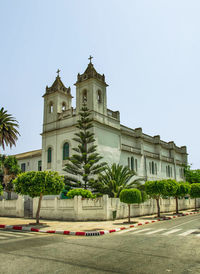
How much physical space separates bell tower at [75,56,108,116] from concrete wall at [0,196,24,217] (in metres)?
12.7

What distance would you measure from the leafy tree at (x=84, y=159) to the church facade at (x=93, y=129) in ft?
3.78

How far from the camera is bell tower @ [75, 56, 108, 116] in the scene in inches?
1164

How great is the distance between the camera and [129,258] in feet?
21.6

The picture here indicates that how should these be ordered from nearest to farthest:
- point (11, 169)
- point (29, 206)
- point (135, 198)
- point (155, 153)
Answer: point (135, 198), point (29, 206), point (11, 169), point (155, 153)

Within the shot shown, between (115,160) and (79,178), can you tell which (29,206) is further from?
(115,160)

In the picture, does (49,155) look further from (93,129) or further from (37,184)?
(37,184)

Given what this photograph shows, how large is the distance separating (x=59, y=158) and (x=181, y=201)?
18.0 m

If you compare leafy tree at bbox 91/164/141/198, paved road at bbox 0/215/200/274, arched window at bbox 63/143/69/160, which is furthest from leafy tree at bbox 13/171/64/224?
arched window at bbox 63/143/69/160

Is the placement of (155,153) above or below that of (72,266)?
above

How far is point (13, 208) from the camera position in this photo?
23.2m

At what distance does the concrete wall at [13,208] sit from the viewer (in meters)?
22.5

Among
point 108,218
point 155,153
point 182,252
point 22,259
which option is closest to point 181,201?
point 155,153

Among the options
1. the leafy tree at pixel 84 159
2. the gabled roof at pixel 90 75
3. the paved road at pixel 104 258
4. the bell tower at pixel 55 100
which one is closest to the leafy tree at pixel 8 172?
the bell tower at pixel 55 100

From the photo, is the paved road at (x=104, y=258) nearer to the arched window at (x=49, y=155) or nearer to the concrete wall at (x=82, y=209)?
the concrete wall at (x=82, y=209)
